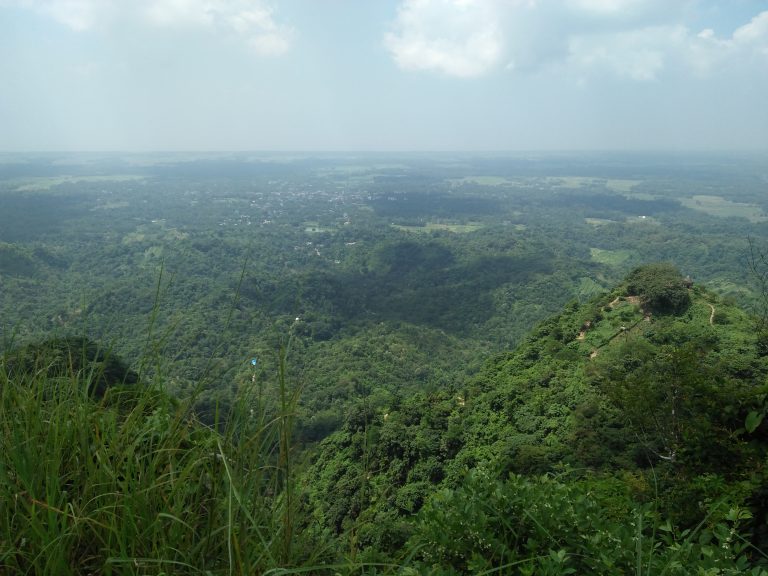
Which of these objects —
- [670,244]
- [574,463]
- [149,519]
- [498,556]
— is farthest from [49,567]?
[670,244]

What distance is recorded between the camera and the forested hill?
329 centimetres

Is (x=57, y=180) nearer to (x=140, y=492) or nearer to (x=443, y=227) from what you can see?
(x=443, y=227)

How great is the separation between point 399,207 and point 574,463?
93125 mm

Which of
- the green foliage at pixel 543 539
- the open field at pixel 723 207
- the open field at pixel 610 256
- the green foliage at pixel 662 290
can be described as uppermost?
the green foliage at pixel 543 539

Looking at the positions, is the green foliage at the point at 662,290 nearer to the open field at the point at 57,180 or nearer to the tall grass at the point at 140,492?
the tall grass at the point at 140,492

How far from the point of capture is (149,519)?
1108mm

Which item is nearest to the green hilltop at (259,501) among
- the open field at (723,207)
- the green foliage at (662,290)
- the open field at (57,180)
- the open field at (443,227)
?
the green foliage at (662,290)

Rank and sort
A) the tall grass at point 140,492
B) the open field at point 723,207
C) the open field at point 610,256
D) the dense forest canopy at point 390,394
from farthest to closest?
the open field at point 723,207 < the open field at point 610,256 < the dense forest canopy at point 390,394 < the tall grass at point 140,492

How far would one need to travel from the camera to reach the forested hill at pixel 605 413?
3289mm

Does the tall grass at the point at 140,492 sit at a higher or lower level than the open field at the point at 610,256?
higher

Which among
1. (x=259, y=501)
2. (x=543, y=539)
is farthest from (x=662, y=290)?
(x=259, y=501)

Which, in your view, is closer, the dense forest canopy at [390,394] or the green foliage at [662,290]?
the dense forest canopy at [390,394]

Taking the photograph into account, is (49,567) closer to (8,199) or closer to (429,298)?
(429,298)

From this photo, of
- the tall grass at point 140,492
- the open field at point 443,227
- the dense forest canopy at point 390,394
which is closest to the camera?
the tall grass at point 140,492
